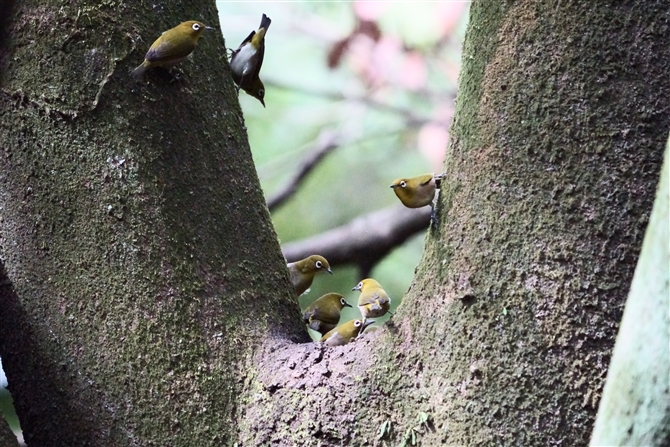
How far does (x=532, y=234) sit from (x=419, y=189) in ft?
0.85

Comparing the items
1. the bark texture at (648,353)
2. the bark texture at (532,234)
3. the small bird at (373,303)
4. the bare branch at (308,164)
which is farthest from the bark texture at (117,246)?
the bare branch at (308,164)

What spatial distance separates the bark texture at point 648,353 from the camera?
577 mm

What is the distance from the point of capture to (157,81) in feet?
4.17

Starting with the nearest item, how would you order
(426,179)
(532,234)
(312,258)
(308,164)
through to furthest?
(532,234)
(426,179)
(312,258)
(308,164)

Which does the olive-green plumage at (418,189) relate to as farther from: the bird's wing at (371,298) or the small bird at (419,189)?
the bird's wing at (371,298)

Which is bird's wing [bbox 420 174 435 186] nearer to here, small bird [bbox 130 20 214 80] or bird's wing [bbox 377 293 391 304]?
bird's wing [bbox 377 293 391 304]

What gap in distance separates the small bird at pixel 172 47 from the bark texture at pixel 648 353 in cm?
87

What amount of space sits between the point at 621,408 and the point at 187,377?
2.51 feet

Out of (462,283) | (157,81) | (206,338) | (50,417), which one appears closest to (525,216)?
(462,283)

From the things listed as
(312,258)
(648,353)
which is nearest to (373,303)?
(312,258)

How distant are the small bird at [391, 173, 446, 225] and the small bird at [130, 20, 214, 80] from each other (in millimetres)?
439

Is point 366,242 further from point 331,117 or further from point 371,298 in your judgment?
point 331,117

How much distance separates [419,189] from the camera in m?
1.18

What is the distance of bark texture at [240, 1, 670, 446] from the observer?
929mm
